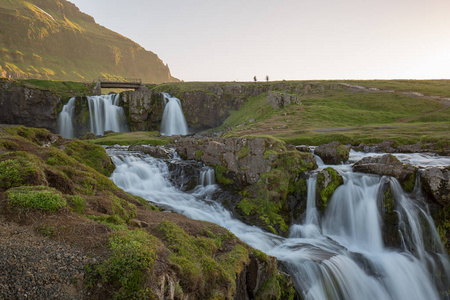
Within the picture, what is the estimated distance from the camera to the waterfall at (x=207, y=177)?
21719mm

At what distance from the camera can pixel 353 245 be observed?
1459 cm

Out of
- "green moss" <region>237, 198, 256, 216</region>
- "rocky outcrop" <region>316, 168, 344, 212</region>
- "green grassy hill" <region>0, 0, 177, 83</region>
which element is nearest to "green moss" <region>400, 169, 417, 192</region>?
"rocky outcrop" <region>316, 168, 344, 212</region>

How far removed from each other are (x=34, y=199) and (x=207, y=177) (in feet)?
51.8

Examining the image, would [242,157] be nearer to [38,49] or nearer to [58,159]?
[58,159]

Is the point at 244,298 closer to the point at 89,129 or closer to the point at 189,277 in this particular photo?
the point at 189,277

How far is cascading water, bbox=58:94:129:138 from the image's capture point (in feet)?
176

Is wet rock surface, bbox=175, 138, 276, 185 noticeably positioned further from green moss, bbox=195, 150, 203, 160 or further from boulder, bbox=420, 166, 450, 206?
boulder, bbox=420, 166, 450, 206

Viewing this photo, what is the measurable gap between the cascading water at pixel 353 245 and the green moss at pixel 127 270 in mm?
7272

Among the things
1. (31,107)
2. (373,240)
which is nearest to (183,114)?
(31,107)

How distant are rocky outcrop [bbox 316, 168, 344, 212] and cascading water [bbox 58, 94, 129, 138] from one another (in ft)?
161

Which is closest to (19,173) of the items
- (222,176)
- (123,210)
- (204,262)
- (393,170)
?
(123,210)

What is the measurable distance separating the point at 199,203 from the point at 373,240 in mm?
11087

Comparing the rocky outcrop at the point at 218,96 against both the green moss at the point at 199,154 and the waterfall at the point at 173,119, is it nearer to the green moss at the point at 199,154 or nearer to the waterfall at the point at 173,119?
the waterfall at the point at 173,119

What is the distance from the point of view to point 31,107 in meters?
51.5
